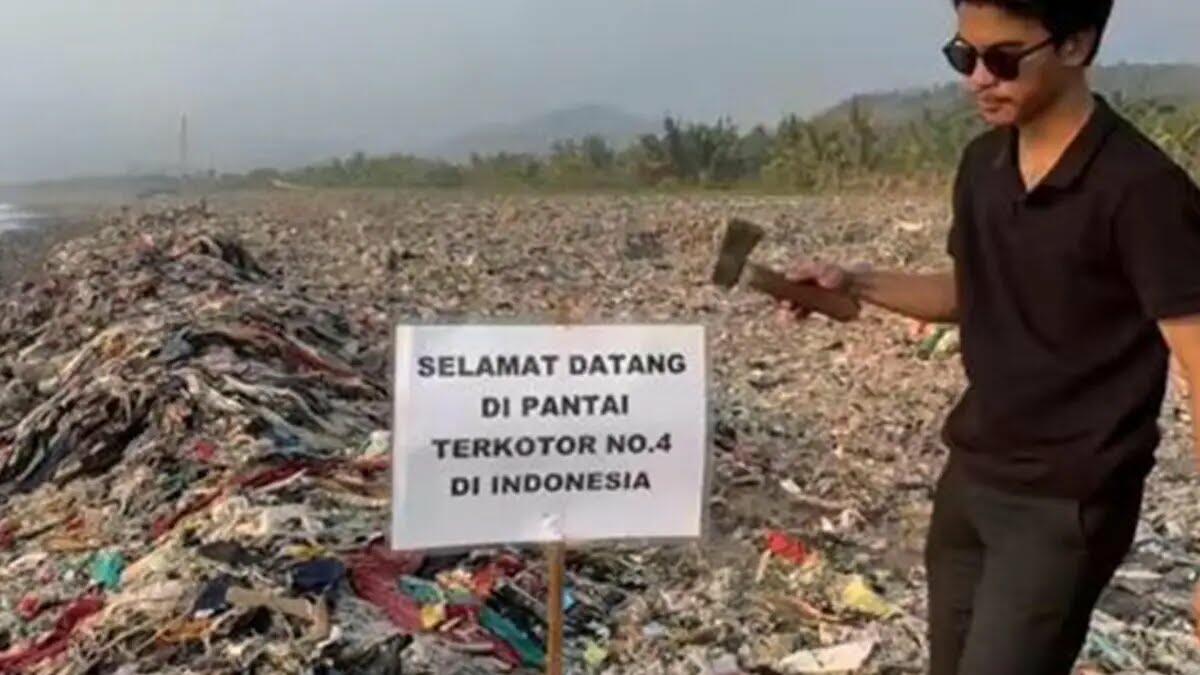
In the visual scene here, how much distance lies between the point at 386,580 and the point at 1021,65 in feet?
9.88

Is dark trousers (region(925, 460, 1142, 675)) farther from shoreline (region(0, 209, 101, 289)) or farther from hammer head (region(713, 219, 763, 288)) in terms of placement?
shoreline (region(0, 209, 101, 289))

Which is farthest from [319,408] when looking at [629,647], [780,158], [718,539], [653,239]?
[780,158]

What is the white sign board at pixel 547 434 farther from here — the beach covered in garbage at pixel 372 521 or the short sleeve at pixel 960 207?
the short sleeve at pixel 960 207

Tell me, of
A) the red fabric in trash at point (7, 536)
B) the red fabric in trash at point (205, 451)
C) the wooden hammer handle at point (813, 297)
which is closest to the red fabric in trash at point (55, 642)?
the red fabric in trash at point (7, 536)

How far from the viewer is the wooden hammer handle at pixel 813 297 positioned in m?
3.15

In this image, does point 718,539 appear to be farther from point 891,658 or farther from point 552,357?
point 552,357

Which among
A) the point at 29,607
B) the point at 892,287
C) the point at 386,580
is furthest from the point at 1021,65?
the point at 29,607

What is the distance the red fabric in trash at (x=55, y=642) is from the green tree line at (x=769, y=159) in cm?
2033

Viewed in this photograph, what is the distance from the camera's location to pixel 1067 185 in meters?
2.59

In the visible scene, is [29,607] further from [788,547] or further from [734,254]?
[734,254]

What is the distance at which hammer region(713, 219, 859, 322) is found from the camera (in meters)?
3.16

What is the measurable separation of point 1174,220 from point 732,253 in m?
1.04

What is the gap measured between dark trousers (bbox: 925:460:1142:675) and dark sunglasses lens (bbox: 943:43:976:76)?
619mm

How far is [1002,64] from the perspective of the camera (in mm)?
2654
